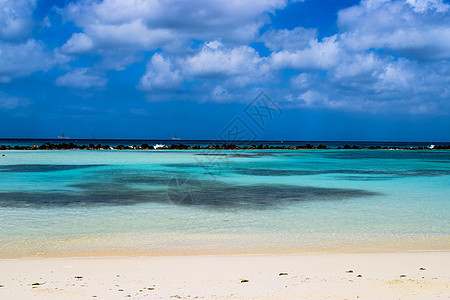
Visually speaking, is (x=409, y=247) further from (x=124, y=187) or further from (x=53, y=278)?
(x=124, y=187)

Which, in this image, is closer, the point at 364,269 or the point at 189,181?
the point at 364,269

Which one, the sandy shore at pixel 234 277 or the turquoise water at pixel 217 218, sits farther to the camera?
the turquoise water at pixel 217 218

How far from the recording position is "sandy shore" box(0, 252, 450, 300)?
4.16 metres

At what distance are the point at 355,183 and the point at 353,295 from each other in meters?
11.7

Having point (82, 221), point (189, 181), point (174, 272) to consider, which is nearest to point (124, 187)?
point (189, 181)

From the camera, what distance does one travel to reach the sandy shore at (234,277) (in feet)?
13.6

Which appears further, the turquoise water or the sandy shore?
the turquoise water

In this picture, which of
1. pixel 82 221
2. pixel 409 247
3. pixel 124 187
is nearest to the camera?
pixel 409 247

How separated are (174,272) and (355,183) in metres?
11.6

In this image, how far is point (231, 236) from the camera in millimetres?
6805

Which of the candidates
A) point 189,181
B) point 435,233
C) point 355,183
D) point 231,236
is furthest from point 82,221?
point 355,183

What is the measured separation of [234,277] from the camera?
4703 millimetres

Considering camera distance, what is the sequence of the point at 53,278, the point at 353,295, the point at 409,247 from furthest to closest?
the point at 409,247, the point at 53,278, the point at 353,295

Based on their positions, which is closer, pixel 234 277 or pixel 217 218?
pixel 234 277
